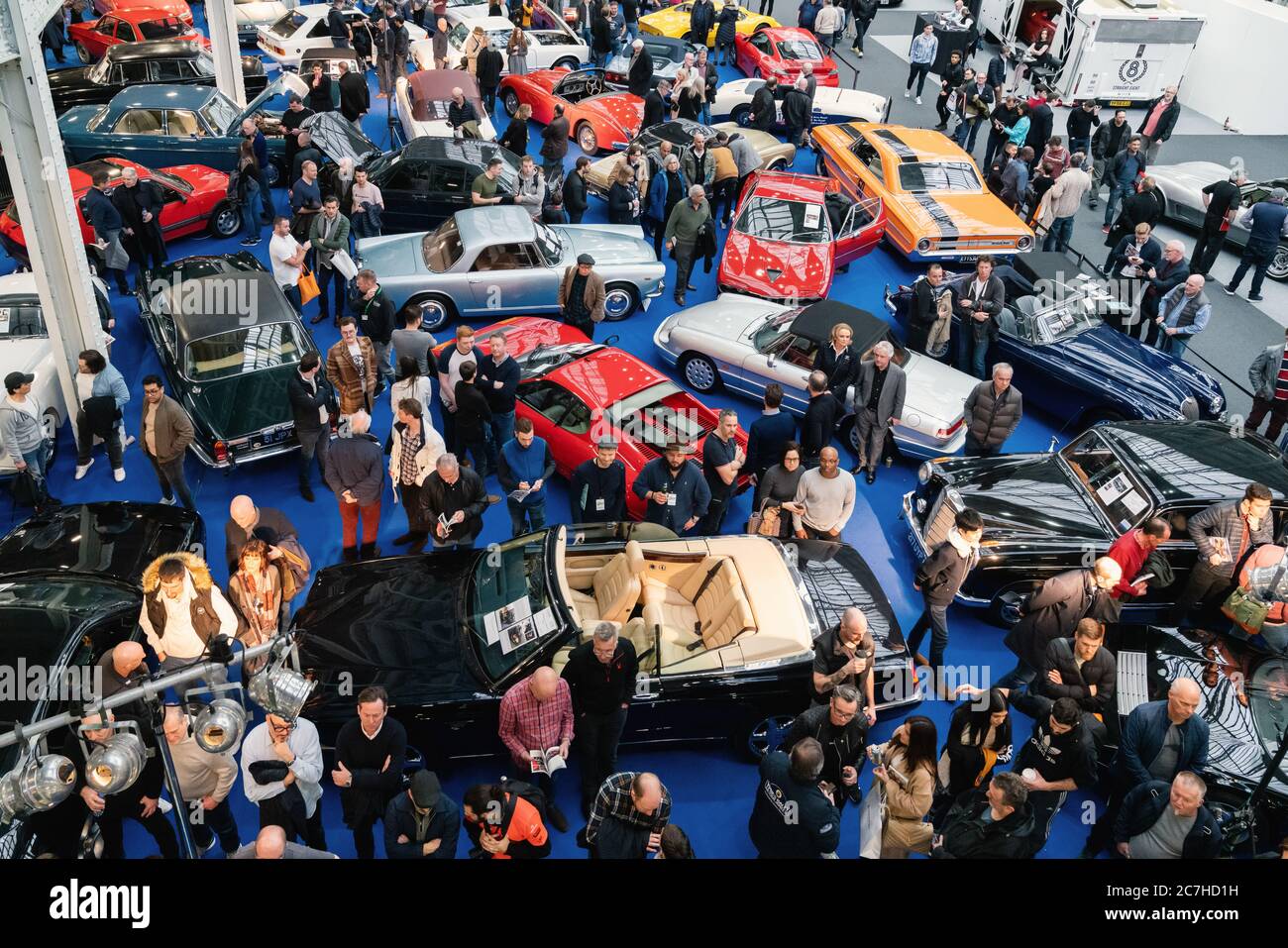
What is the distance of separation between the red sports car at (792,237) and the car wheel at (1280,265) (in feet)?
18.2

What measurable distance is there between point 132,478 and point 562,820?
6.03 metres

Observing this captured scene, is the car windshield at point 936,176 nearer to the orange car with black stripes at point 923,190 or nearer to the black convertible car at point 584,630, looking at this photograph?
the orange car with black stripes at point 923,190

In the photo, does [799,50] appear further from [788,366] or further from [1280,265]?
[788,366]

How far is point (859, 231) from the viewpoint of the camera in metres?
14.4

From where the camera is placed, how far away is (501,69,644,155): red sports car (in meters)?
17.7

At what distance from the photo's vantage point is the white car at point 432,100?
16641 millimetres

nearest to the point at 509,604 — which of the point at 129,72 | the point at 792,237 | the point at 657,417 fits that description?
the point at 657,417

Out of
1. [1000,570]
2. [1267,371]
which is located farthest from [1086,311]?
[1000,570]

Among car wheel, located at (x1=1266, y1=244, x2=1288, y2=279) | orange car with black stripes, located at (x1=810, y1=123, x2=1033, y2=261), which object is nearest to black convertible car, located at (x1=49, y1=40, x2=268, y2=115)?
orange car with black stripes, located at (x1=810, y1=123, x2=1033, y2=261)

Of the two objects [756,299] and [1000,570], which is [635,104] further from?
[1000,570]

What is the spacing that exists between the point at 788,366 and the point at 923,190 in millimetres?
5603

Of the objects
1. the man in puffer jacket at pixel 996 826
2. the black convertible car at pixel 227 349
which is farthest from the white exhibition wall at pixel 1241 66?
the man in puffer jacket at pixel 996 826

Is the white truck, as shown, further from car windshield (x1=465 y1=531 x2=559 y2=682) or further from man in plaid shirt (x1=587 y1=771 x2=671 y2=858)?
man in plaid shirt (x1=587 y1=771 x2=671 y2=858)

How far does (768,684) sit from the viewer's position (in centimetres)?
732
